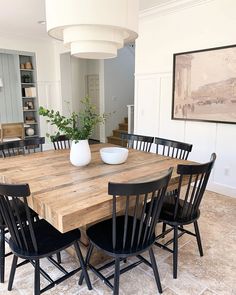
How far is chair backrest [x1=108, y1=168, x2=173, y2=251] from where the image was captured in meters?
1.49

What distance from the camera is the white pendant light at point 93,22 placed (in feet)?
5.27

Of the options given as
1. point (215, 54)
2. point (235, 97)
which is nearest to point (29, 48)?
point (215, 54)

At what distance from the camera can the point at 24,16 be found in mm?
4570

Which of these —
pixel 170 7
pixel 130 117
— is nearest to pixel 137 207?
pixel 170 7

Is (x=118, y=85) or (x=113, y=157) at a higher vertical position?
(x=118, y=85)

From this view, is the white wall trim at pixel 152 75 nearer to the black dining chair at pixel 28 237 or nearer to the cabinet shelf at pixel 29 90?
the black dining chair at pixel 28 237

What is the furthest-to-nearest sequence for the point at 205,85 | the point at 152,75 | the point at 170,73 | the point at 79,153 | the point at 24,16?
the point at 24,16, the point at 152,75, the point at 170,73, the point at 205,85, the point at 79,153

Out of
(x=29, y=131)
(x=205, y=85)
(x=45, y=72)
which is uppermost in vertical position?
(x=45, y=72)

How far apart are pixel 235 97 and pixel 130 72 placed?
4.82 metres

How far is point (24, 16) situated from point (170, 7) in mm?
2596

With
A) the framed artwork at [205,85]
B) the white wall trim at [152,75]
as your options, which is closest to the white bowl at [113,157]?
the framed artwork at [205,85]

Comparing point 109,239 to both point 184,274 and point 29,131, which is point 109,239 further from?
point 29,131

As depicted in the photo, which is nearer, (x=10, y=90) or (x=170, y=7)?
(x=170, y=7)

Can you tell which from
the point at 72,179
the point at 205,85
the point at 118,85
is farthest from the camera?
the point at 118,85
